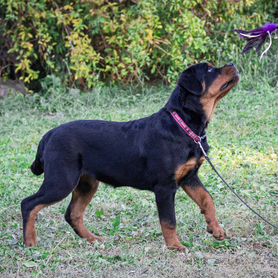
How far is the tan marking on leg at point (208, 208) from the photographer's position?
5801mm

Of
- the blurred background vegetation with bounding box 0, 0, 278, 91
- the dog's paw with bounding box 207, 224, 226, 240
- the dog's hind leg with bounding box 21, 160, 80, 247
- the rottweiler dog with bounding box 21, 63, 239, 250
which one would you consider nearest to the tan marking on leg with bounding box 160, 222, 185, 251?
the rottweiler dog with bounding box 21, 63, 239, 250

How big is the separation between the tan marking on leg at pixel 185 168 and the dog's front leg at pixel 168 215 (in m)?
0.12

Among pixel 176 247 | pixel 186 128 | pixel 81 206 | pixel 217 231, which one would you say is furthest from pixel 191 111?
pixel 81 206

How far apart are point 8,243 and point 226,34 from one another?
756 centimetres

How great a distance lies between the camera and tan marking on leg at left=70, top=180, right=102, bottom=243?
20.2ft

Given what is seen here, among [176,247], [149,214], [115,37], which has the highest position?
[176,247]

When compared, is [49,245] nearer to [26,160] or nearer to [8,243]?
[8,243]

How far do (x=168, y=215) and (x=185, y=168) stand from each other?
394mm

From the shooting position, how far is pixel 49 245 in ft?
19.4

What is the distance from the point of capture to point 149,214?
22.2 feet

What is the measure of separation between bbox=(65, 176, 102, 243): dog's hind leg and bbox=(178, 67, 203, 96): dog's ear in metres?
1.20

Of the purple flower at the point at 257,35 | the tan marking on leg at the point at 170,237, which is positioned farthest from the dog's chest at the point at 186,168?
the purple flower at the point at 257,35

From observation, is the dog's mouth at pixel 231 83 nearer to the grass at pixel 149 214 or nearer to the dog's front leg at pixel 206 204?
the dog's front leg at pixel 206 204

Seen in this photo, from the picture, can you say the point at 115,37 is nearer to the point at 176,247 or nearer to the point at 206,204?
the point at 206,204
